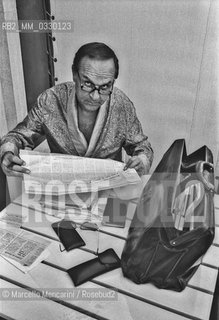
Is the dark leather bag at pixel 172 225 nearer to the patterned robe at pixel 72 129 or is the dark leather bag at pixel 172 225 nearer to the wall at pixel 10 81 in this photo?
the patterned robe at pixel 72 129

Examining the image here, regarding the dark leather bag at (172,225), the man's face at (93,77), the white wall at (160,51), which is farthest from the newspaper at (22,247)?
the white wall at (160,51)

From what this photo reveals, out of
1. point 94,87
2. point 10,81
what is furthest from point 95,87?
point 10,81

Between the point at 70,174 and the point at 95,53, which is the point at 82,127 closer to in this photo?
the point at 70,174

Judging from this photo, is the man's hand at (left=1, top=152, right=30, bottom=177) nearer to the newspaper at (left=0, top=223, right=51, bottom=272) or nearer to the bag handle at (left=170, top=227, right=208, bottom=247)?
the newspaper at (left=0, top=223, right=51, bottom=272)

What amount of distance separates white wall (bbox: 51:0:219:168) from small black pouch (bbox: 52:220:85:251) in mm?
549

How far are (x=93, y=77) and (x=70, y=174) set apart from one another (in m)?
0.37

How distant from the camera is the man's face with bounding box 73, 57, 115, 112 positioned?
1161 mm

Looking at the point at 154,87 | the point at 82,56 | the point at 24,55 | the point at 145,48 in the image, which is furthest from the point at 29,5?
the point at 154,87

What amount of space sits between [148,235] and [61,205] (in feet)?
1.40

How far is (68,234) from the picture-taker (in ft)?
3.83

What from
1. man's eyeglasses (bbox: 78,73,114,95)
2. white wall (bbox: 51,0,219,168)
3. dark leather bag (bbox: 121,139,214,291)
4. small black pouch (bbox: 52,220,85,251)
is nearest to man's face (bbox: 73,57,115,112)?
man's eyeglasses (bbox: 78,73,114,95)

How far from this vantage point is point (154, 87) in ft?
4.64

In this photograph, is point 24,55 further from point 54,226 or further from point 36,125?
point 54,226

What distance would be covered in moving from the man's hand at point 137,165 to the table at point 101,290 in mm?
309
